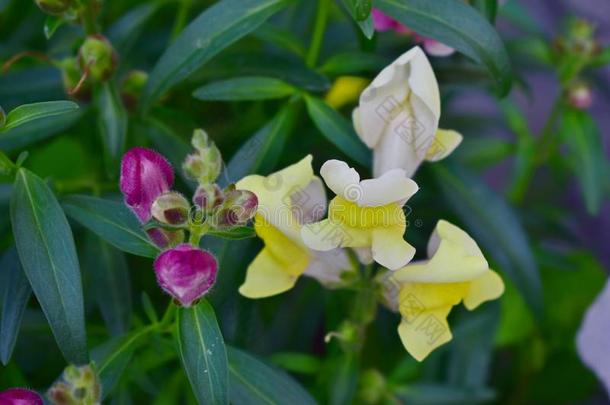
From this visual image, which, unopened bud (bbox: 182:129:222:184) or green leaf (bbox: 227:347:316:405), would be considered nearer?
unopened bud (bbox: 182:129:222:184)

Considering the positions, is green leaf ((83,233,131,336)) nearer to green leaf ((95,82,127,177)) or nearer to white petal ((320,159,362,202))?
green leaf ((95,82,127,177))

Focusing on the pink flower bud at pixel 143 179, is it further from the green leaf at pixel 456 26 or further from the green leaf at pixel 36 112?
the green leaf at pixel 456 26

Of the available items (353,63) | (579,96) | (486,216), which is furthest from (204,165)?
(579,96)

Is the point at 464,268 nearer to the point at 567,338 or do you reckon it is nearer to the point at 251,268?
the point at 251,268

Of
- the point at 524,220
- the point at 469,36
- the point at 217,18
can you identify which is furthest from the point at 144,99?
the point at 524,220

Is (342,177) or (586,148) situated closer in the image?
(342,177)

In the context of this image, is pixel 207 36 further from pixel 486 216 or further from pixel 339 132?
pixel 486 216

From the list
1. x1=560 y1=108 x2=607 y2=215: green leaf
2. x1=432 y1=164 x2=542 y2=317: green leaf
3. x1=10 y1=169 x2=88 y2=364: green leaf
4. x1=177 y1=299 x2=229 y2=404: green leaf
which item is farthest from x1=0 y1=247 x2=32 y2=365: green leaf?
x1=560 y1=108 x2=607 y2=215: green leaf
